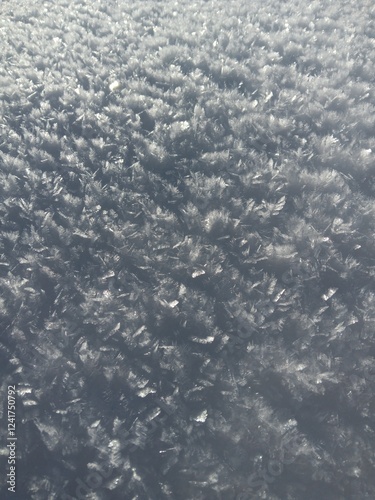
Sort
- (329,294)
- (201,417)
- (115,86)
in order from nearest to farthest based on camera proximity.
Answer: (201,417), (329,294), (115,86)

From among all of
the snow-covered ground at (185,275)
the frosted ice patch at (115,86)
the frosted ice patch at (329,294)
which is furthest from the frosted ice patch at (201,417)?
the frosted ice patch at (115,86)

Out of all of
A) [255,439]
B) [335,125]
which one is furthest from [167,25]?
[255,439]

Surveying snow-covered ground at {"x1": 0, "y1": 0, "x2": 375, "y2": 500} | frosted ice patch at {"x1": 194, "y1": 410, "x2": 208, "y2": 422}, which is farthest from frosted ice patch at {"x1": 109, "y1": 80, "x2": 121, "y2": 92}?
frosted ice patch at {"x1": 194, "y1": 410, "x2": 208, "y2": 422}

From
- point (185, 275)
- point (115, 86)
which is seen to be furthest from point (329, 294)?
point (115, 86)

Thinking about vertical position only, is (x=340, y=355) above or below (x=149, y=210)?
below

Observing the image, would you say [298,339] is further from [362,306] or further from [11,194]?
Result: [11,194]

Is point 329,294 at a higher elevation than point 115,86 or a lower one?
lower

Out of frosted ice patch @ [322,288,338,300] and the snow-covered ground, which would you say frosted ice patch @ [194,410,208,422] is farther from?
frosted ice patch @ [322,288,338,300]

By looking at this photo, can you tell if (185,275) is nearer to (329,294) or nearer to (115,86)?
(329,294)

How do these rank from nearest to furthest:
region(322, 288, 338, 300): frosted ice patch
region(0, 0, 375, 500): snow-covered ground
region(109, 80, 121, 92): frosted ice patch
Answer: region(0, 0, 375, 500): snow-covered ground
region(322, 288, 338, 300): frosted ice patch
region(109, 80, 121, 92): frosted ice patch
